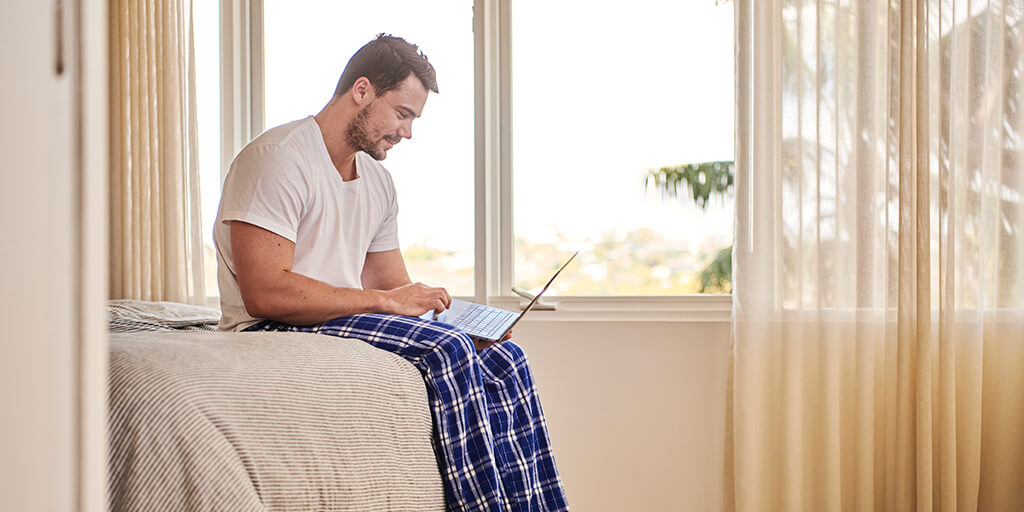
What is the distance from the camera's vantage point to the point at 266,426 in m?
0.88

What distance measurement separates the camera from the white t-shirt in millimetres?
1296

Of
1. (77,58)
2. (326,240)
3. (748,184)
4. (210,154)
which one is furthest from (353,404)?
(210,154)

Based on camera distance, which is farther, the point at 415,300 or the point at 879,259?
the point at 879,259

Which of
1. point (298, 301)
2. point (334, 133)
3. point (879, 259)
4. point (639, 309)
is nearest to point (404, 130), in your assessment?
point (334, 133)

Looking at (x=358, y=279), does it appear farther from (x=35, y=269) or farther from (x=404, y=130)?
(x=35, y=269)

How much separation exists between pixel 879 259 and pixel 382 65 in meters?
1.38

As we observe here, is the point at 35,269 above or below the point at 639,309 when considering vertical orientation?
above

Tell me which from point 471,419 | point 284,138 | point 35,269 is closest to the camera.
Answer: point 35,269

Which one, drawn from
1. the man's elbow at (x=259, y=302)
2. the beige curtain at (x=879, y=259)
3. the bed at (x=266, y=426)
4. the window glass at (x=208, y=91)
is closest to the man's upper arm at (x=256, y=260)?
the man's elbow at (x=259, y=302)

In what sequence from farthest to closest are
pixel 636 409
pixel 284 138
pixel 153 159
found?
pixel 153 159, pixel 636 409, pixel 284 138

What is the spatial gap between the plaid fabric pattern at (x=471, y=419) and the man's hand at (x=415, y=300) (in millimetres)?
97

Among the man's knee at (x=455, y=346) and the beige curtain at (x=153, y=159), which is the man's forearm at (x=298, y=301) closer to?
the man's knee at (x=455, y=346)

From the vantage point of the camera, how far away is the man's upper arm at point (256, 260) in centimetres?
126

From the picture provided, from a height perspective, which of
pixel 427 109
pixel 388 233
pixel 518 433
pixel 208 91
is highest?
pixel 208 91
